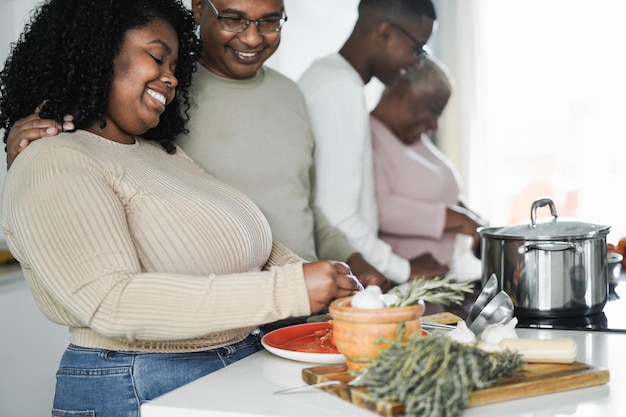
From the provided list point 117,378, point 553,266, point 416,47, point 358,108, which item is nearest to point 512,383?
point 553,266

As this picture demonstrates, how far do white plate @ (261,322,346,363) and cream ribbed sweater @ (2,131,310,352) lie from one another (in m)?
0.09

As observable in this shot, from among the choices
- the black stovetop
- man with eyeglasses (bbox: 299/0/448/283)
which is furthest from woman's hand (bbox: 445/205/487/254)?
the black stovetop

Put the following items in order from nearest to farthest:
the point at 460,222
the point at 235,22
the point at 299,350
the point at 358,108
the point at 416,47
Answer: the point at 299,350
the point at 235,22
the point at 358,108
the point at 416,47
the point at 460,222

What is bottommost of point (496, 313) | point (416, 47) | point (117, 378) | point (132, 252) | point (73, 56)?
point (117, 378)

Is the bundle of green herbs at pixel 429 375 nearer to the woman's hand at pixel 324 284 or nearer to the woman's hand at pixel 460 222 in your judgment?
the woman's hand at pixel 324 284

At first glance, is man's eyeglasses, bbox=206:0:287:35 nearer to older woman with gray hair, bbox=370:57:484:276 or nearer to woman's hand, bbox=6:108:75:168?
woman's hand, bbox=6:108:75:168

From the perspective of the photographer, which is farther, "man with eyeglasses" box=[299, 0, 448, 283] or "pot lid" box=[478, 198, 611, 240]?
"man with eyeglasses" box=[299, 0, 448, 283]

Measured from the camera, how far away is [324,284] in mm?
1359

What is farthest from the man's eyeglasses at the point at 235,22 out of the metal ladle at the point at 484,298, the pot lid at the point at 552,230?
the metal ladle at the point at 484,298

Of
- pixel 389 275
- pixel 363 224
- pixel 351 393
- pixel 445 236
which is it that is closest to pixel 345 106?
pixel 363 224

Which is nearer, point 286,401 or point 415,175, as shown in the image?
point 286,401

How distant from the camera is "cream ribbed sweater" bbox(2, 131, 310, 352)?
4.42 feet

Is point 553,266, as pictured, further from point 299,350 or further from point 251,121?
point 251,121

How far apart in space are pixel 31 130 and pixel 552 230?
1147 millimetres
